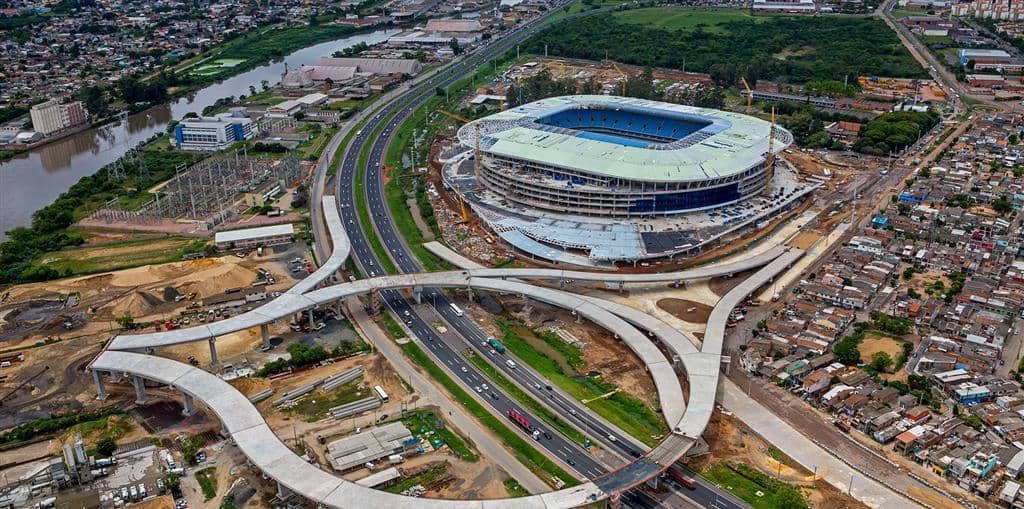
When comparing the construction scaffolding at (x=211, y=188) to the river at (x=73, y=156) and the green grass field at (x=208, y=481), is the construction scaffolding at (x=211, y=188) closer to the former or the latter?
the river at (x=73, y=156)

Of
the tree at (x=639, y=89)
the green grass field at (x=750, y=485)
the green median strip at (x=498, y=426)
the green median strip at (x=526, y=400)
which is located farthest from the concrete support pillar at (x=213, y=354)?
the tree at (x=639, y=89)

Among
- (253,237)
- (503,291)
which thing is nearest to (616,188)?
(503,291)

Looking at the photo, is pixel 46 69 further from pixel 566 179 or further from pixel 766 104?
pixel 766 104

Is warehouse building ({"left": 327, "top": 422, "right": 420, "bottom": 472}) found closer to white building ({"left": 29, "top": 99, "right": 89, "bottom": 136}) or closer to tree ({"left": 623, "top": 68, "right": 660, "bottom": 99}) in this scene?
tree ({"left": 623, "top": 68, "right": 660, "bottom": 99})

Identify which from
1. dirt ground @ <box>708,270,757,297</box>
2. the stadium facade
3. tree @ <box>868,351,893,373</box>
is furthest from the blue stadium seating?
tree @ <box>868,351,893,373</box>

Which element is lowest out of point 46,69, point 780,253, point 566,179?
point 780,253

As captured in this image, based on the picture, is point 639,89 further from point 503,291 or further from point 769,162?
point 503,291

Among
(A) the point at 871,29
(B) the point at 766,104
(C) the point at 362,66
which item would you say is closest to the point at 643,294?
(B) the point at 766,104
